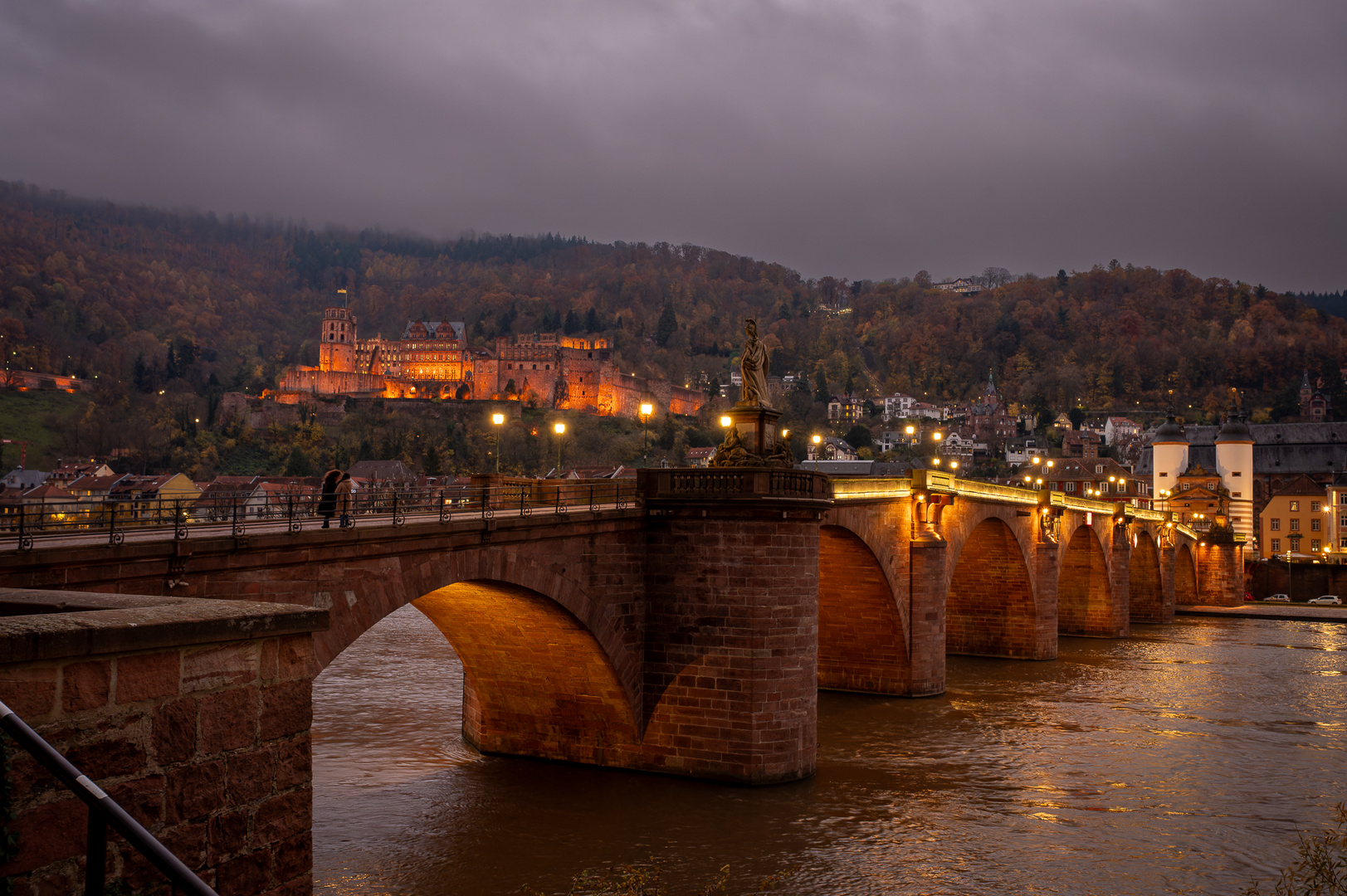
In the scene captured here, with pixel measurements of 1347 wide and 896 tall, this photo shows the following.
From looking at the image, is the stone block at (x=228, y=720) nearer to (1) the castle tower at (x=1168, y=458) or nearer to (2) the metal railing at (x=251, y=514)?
(2) the metal railing at (x=251, y=514)

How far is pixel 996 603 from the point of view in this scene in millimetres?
44500

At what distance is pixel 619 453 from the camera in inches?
5207

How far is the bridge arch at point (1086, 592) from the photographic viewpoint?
55344 millimetres

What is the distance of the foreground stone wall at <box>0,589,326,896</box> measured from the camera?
4.04m

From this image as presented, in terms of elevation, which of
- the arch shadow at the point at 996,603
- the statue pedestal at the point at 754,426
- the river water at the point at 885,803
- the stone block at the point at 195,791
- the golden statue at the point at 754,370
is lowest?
the river water at the point at 885,803

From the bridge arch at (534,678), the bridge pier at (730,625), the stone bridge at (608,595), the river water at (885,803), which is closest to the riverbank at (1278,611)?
the river water at (885,803)

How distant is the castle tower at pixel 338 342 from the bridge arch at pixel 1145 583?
13598 cm

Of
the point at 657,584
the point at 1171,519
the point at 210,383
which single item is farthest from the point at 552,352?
the point at 657,584

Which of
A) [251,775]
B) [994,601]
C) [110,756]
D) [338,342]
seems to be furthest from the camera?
[338,342]

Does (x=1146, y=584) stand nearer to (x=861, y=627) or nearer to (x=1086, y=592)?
(x=1086, y=592)

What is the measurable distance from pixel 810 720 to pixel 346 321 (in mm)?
171673

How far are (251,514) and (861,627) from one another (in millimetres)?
22287

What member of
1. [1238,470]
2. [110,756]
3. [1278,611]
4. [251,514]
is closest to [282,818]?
[110,756]

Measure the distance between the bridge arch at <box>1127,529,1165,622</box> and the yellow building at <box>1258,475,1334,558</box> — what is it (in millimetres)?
36929
